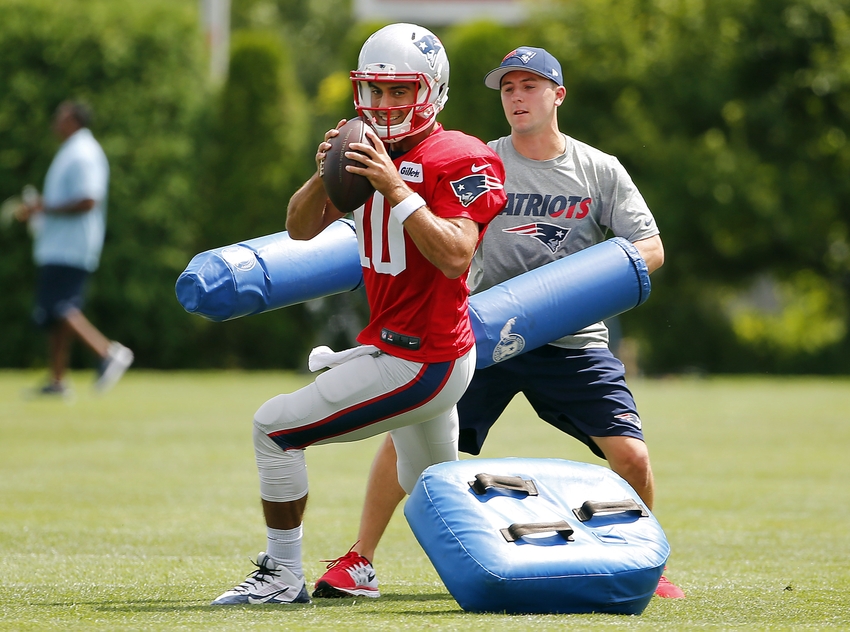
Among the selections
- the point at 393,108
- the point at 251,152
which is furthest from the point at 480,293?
the point at 251,152

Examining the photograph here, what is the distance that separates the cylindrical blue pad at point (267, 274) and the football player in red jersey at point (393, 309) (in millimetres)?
513

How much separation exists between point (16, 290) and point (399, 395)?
15713mm

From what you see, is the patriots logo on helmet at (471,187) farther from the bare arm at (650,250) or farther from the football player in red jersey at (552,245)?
the bare arm at (650,250)

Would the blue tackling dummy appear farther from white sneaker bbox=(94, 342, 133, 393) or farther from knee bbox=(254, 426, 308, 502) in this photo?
white sneaker bbox=(94, 342, 133, 393)

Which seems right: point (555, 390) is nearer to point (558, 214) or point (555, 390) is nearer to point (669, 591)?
point (558, 214)

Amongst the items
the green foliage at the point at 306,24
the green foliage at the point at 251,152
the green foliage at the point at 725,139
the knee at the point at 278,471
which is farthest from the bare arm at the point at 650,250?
the green foliage at the point at 306,24

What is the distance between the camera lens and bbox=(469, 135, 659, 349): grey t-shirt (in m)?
5.00

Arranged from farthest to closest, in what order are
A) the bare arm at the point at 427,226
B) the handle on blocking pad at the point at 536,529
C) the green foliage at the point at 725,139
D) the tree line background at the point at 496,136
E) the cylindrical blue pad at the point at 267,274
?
the green foliage at the point at 725,139, the tree line background at the point at 496,136, the cylindrical blue pad at the point at 267,274, the handle on blocking pad at the point at 536,529, the bare arm at the point at 427,226

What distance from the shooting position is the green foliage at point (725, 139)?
67.6 feet

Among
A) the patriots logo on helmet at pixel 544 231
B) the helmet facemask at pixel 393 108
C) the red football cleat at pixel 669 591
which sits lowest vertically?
the red football cleat at pixel 669 591

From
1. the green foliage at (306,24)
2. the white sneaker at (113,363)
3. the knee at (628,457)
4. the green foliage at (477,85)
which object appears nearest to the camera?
the knee at (628,457)

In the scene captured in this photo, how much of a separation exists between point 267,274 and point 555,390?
4.09 ft

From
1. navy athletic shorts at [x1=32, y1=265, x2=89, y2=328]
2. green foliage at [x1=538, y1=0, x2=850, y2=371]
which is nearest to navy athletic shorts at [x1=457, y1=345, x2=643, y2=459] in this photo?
navy athletic shorts at [x1=32, y1=265, x2=89, y2=328]

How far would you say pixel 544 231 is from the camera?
199 inches
